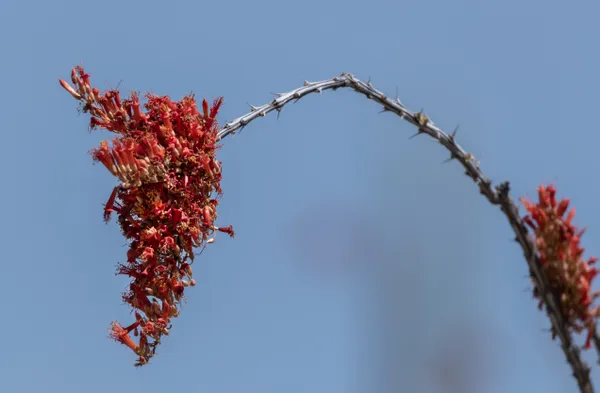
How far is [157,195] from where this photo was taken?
9938 mm

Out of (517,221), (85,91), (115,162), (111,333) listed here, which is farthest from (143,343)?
(517,221)

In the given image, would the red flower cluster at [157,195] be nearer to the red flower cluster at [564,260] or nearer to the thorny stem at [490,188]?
the thorny stem at [490,188]

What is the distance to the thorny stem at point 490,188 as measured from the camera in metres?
7.57

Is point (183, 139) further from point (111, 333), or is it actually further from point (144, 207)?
point (111, 333)

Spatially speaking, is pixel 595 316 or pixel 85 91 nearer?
pixel 595 316

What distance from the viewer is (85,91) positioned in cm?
1049

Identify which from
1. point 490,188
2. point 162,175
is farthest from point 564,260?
point 162,175

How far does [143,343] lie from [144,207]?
1496 millimetres

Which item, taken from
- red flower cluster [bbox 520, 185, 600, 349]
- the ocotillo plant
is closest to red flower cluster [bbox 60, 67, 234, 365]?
the ocotillo plant

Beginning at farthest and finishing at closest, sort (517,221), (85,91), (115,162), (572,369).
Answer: (85,91), (115,162), (517,221), (572,369)

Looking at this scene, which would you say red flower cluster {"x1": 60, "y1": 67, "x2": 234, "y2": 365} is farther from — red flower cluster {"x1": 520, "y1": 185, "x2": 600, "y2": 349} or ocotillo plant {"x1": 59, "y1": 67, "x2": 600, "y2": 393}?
red flower cluster {"x1": 520, "y1": 185, "x2": 600, "y2": 349}

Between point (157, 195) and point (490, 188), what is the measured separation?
12.1 feet

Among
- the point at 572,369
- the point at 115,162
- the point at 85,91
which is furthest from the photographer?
the point at 85,91

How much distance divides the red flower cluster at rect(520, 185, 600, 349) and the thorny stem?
0.09 m
